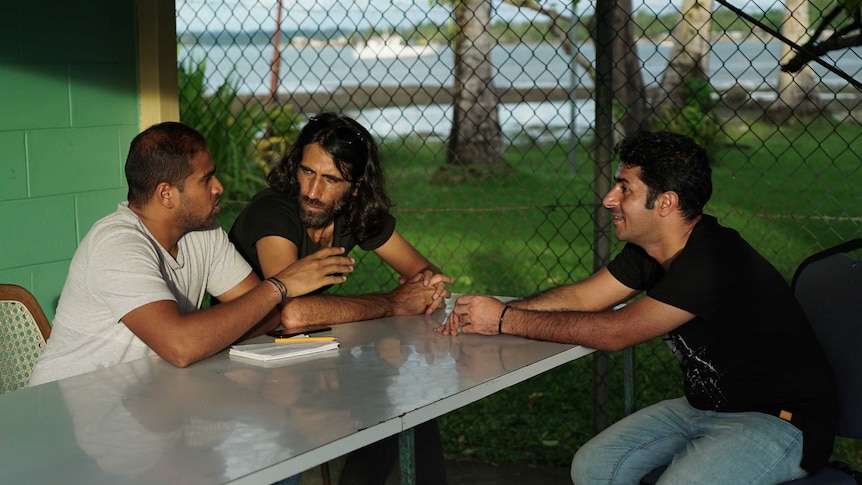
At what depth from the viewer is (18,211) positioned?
4328 millimetres

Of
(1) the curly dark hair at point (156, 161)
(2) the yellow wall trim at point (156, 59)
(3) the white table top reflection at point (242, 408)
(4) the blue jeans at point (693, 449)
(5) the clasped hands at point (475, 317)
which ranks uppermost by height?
(2) the yellow wall trim at point (156, 59)

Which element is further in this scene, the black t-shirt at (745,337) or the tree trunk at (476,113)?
the tree trunk at (476,113)

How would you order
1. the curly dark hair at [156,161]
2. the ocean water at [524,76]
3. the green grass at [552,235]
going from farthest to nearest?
the ocean water at [524,76] < the green grass at [552,235] < the curly dark hair at [156,161]

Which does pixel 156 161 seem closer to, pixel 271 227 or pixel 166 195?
pixel 166 195

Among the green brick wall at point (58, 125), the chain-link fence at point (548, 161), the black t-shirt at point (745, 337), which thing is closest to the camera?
the black t-shirt at point (745, 337)

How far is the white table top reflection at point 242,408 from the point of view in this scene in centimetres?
217

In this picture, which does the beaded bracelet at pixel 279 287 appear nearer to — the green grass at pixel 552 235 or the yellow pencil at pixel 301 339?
the yellow pencil at pixel 301 339

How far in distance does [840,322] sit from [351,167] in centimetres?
176

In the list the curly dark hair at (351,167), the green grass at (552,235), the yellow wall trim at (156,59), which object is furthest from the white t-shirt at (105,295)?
the green grass at (552,235)

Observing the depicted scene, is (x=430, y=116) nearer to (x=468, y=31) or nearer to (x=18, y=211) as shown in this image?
(x=468, y=31)

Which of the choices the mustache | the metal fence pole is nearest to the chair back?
the metal fence pole

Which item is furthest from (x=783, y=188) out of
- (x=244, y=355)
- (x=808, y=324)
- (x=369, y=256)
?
(x=244, y=355)

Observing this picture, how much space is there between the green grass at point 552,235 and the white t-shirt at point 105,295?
1916 mm

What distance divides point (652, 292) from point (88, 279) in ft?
5.50
